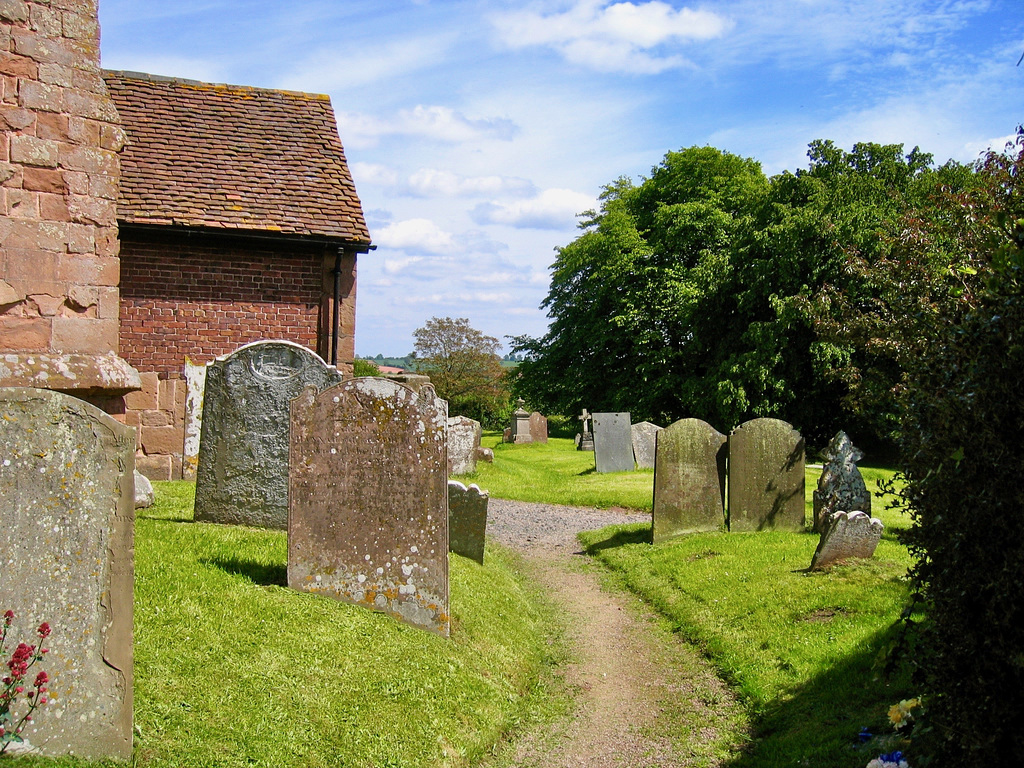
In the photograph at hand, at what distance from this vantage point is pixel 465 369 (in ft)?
146

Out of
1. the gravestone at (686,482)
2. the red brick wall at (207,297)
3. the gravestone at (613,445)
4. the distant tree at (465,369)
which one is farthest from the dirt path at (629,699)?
the distant tree at (465,369)

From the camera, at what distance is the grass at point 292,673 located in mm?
4547

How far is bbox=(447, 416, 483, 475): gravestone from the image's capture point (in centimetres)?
Result: 1973

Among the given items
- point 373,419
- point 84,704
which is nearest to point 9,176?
point 373,419

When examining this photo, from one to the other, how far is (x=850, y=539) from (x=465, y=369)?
3644 cm

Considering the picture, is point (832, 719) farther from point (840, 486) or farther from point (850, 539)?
point (840, 486)

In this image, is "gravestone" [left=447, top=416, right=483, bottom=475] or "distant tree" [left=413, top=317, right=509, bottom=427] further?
"distant tree" [left=413, top=317, right=509, bottom=427]

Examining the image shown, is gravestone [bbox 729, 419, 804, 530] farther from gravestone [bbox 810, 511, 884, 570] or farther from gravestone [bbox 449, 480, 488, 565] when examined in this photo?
gravestone [bbox 449, 480, 488, 565]

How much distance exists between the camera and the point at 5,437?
3.81 meters

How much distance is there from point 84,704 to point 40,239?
4.43 meters

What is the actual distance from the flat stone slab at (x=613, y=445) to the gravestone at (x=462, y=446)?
10.3 ft

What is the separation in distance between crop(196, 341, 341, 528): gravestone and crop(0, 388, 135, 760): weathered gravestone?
202 inches

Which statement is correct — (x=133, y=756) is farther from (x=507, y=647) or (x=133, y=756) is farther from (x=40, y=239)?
(x=40, y=239)

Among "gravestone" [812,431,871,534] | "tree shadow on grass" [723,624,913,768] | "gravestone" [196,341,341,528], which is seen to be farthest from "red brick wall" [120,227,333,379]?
"tree shadow on grass" [723,624,913,768]
